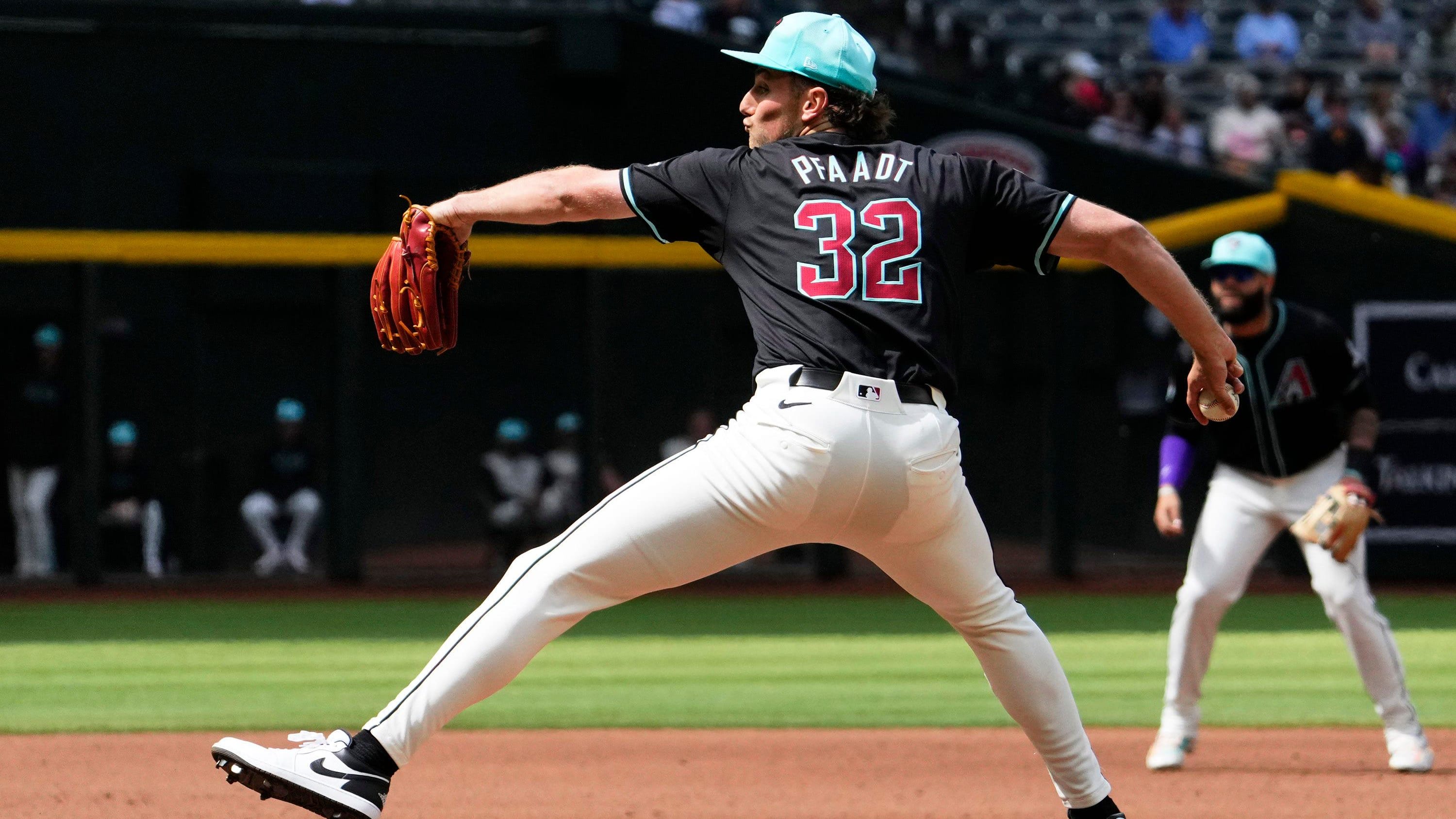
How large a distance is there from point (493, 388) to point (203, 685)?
243 inches

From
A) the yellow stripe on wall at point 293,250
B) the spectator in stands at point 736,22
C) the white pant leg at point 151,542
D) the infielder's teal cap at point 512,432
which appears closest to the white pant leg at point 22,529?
the white pant leg at point 151,542

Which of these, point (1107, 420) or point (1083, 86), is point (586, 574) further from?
point (1083, 86)

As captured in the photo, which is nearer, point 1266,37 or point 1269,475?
point 1269,475

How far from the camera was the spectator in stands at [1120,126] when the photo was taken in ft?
45.1

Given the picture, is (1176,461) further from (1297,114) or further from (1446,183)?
(1446,183)

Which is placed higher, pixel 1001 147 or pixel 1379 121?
pixel 1379 121

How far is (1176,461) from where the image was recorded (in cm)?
568

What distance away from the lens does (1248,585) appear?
40.6 feet

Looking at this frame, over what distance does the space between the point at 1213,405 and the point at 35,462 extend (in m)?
10.3

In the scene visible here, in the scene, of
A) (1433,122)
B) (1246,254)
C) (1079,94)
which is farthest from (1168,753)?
(1433,122)

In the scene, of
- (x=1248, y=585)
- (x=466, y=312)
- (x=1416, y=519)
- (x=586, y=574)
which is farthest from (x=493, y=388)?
(x=586, y=574)

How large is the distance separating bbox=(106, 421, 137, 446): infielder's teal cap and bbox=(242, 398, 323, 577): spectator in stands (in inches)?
34.9

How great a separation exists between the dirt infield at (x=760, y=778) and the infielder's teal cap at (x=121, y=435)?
6515 millimetres

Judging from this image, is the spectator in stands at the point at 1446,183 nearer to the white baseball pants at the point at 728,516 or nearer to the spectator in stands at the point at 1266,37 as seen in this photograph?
the spectator in stands at the point at 1266,37
